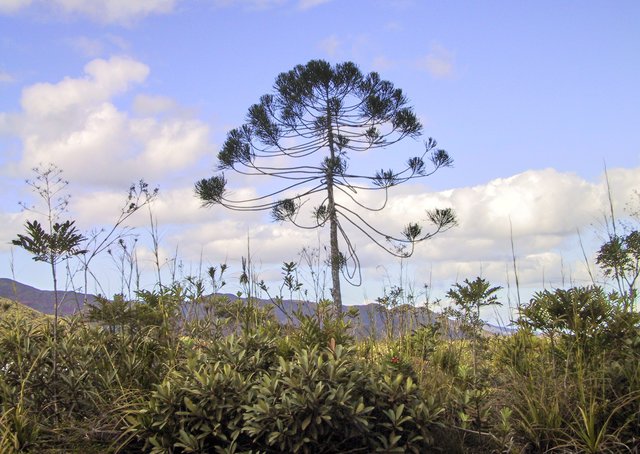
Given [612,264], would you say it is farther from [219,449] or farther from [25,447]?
[25,447]

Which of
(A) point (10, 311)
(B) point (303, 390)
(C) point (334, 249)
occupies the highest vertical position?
(C) point (334, 249)

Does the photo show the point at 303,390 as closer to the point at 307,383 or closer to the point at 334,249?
the point at 307,383

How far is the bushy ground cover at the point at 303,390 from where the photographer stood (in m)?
3.17

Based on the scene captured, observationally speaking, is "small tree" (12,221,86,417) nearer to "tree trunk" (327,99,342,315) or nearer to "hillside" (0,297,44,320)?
"hillside" (0,297,44,320)

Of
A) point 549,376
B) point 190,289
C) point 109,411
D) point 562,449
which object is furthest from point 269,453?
point 190,289

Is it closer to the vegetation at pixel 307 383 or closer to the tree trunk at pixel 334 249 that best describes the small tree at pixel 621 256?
the vegetation at pixel 307 383

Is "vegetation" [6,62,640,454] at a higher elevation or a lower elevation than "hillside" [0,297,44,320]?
lower

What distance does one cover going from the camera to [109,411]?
3.59 metres

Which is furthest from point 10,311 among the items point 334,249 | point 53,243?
point 334,249

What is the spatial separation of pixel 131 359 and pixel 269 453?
1.35m

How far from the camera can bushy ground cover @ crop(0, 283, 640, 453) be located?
3.17 metres

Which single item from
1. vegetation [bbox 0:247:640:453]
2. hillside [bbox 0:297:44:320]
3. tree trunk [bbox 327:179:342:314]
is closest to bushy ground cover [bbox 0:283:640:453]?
vegetation [bbox 0:247:640:453]

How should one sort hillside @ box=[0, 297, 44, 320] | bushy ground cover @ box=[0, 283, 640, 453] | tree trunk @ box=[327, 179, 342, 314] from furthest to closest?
tree trunk @ box=[327, 179, 342, 314] < hillside @ box=[0, 297, 44, 320] < bushy ground cover @ box=[0, 283, 640, 453]

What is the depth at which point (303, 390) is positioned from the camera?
3.13 m
